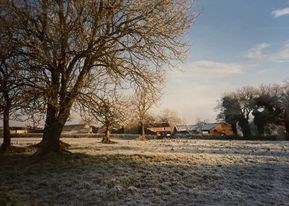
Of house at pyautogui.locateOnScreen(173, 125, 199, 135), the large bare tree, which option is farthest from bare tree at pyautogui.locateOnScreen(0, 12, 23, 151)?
house at pyautogui.locateOnScreen(173, 125, 199, 135)

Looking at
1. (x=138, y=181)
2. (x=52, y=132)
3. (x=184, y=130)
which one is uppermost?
(x=184, y=130)

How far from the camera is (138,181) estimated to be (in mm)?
17078

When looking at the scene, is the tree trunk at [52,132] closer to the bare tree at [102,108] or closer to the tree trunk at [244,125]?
the bare tree at [102,108]

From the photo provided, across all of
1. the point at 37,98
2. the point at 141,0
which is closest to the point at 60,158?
the point at 37,98

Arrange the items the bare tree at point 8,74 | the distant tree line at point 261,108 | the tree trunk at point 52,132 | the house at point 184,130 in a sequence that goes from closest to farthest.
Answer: the bare tree at point 8,74 → the tree trunk at point 52,132 → the distant tree line at point 261,108 → the house at point 184,130

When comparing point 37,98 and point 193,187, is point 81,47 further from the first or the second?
point 193,187

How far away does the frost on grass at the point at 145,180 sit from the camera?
1488cm

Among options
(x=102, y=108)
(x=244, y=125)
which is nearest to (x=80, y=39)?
(x=102, y=108)

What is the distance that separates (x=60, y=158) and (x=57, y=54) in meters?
5.65

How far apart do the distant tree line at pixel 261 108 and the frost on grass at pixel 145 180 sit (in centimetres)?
4739

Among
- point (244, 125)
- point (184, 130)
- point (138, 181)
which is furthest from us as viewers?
point (184, 130)

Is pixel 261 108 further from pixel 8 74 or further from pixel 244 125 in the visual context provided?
pixel 8 74

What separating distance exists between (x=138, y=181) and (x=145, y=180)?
309mm

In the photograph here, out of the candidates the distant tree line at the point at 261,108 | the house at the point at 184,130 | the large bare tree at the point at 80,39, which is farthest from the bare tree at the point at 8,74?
the house at the point at 184,130
